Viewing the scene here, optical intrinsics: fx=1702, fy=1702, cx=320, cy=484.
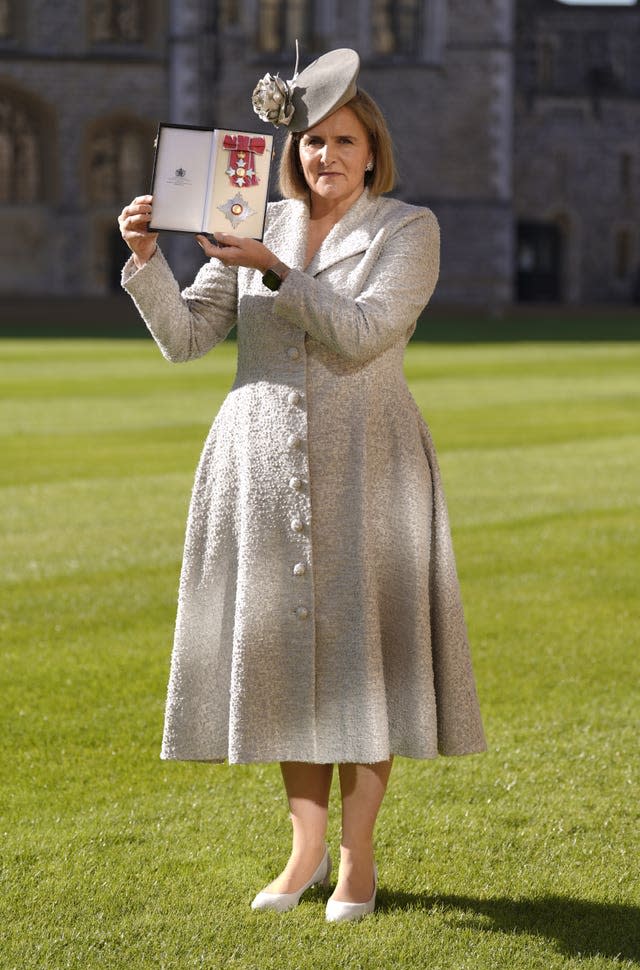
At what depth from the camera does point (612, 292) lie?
51.6 m

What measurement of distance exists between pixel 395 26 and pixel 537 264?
1137 centimetres

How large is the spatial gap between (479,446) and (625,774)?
7.66 meters

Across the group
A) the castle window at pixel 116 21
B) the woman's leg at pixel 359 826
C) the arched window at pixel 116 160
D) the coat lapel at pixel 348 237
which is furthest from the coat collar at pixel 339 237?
the castle window at pixel 116 21

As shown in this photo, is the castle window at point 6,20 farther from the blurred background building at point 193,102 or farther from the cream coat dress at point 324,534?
the cream coat dress at point 324,534

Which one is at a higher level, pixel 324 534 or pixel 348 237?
pixel 348 237

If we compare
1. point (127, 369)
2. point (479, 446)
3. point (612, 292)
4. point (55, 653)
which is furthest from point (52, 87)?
point (55, 653)

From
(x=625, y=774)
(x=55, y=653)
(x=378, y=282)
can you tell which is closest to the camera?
(x=378, y=282)

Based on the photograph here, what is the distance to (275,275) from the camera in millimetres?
3422

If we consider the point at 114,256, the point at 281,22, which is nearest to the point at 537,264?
the point at 281,22

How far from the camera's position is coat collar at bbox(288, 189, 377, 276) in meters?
3.60

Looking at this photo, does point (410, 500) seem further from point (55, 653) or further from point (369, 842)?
point (55, 653)

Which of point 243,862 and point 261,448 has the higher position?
point 261,448

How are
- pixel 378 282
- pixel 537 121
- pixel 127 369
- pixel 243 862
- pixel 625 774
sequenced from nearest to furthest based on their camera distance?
pixel 378 282 → pixel 243 862 → pixel 625 774 → pixel 127 369 → pixel 537 121

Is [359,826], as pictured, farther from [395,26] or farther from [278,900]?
[395,26]
